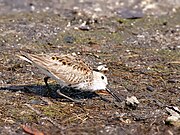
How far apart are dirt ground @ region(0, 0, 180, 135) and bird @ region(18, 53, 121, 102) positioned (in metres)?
0.25

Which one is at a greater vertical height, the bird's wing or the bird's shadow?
the bird's wing

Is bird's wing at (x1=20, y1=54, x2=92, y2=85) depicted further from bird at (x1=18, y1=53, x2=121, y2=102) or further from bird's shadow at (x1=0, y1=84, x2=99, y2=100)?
bird's shadow at (x1=0, y1=84, x2=99, y2=100)

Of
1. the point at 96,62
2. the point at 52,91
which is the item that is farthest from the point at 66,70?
the point at 96,62

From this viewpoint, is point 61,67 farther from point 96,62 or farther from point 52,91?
point 96,62

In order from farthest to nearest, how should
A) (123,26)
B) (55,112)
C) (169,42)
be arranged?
1. (123,26)
2. (169,42)
3. (55,112)

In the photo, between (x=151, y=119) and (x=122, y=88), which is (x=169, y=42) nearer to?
(x=122, y=88)

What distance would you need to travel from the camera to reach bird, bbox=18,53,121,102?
25.7ft

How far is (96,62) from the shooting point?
9688 mm

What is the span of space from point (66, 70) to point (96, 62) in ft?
6.22

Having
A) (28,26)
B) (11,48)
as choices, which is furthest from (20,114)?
(28,26)

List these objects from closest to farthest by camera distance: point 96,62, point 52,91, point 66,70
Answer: point 66,70 → point 52,91 → point 96,62

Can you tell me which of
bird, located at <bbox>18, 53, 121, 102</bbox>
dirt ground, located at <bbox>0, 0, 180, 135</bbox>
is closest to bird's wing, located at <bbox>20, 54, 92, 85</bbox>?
bird, located at <bbox>18, 53, 121, 102</bbox>

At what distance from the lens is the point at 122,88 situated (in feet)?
27.8

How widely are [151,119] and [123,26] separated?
15.6ft
